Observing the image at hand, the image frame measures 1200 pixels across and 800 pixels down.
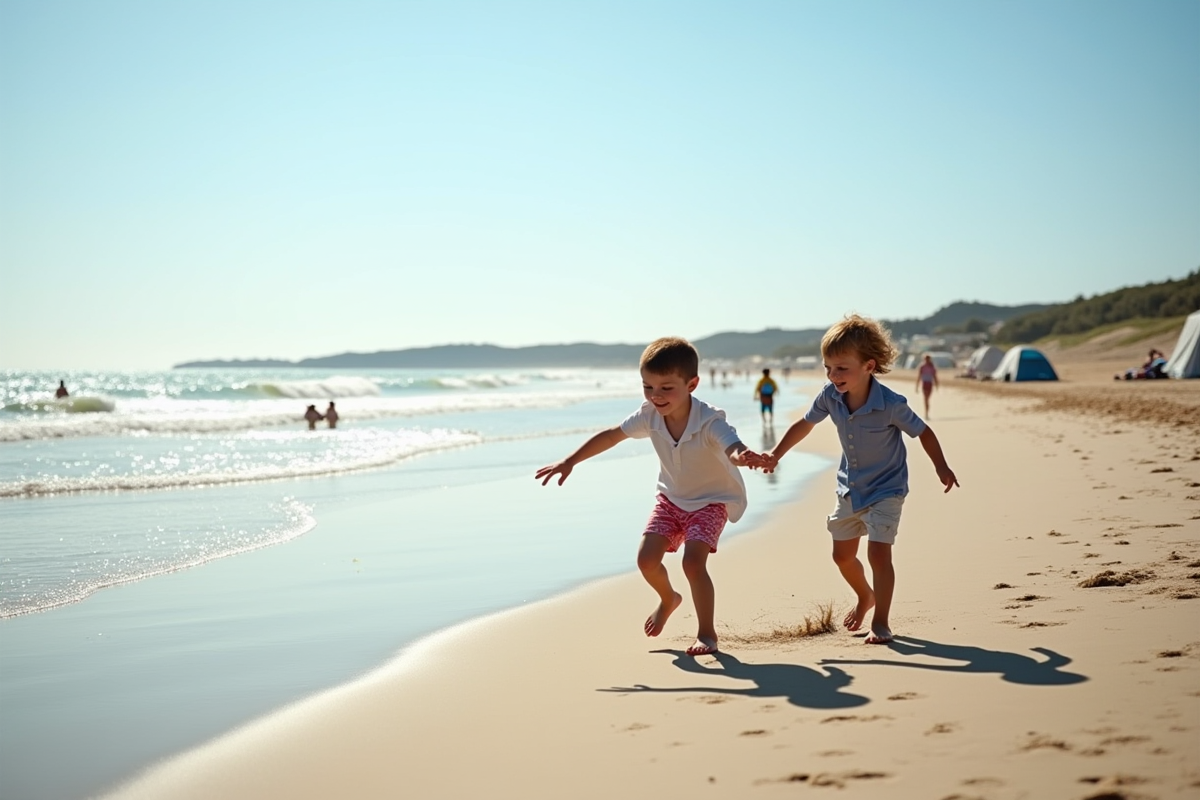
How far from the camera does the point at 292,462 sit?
17438mm

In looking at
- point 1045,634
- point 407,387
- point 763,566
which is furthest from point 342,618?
point 407,387

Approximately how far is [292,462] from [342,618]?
1229 centimetres

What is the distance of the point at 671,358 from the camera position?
4.89 metres

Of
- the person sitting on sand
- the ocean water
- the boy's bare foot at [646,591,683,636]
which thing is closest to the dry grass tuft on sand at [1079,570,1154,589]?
the boy's bare foot at [646,591,683,636]

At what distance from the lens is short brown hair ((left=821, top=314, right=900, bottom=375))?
4926mm

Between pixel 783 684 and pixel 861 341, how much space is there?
69.4 inches

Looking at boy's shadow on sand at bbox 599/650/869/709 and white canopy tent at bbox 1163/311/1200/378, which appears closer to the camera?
boy's shadow on sand at bbox 599/650/869/709

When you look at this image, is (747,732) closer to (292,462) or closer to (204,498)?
(204,498)

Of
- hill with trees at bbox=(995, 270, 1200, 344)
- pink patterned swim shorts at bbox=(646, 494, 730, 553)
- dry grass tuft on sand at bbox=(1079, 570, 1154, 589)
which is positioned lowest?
dry grass tuft on sand at bbox=(1079, 570, 1154, 589)

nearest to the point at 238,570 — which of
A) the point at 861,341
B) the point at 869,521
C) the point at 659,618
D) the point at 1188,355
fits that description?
the point at 659,618

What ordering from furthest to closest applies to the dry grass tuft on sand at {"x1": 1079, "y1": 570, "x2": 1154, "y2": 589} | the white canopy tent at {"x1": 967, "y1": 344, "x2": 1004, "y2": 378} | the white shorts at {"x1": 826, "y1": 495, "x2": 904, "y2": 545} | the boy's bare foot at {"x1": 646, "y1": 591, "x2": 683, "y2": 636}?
1. the white canopy tent at {"x1": 967, "y1": 344, "x2": 1004, "y2": 378}
2. the dry grass tuft on sand at {"x1": 1079, "y1": 570, "x2": 1154, "y2": 589}
3. the boy's bare foot at {"x1": 646, "y1": 591, "x2": 683, "y2": 636}
4. the white shorts at {"x1": 826, "y1": 495, "x2": 904, "y2": 545}

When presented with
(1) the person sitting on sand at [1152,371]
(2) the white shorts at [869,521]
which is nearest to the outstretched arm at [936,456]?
(2) the white shorts at [869,521]

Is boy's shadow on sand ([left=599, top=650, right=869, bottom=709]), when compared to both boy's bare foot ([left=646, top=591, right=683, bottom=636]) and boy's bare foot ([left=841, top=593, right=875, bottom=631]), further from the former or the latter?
boy's bare foot ([left=841, top=593, right=875, bottom=631])

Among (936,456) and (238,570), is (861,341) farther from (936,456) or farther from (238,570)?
(238,570)
